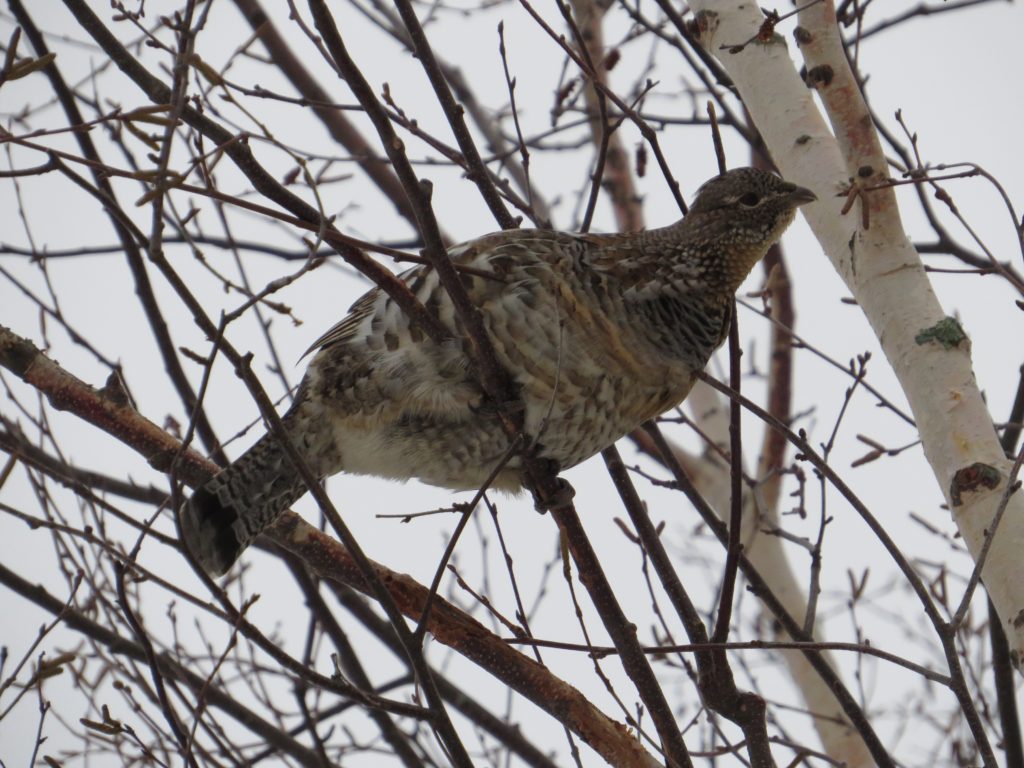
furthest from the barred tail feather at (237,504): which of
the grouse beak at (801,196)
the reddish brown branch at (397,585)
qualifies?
the grouse beak at (801,196)

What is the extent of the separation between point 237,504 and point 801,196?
201cm

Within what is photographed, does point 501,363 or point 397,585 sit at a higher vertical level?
point 501,363

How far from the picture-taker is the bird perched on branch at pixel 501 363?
11.7 feet

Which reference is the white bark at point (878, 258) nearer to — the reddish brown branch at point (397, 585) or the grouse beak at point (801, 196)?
the grouse beak at point (801, 196)

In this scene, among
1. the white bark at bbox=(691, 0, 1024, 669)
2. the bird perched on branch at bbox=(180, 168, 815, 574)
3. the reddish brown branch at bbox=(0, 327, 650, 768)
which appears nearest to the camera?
the white bark at bbox=(691, 0, 1024, 669)

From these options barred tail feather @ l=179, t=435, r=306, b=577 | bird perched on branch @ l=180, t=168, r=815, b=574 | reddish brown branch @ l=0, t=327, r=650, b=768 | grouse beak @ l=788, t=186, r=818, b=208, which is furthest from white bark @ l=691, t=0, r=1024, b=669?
barred tail feather @ l=179, t=435, r=306, b=577

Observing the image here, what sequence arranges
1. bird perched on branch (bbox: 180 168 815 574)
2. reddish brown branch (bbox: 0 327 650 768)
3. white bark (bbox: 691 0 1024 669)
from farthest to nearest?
bird perched on branch (bbox: 180 168 815 574) < reddish brown branch (bbox: 0 327 650 768) < white bark (bbox: 691 0 1024 669)

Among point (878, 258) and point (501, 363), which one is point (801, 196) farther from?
point (501, 363)

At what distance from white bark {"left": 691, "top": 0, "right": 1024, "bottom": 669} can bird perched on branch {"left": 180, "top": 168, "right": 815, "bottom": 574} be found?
0.20 m

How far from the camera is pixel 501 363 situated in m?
3.51

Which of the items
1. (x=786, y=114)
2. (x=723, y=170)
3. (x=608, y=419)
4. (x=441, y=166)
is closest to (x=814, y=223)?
(x=786, y=114)

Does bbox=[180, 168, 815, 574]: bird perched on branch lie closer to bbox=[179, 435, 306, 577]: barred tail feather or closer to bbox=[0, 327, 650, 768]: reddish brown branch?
bbox=[179, 435, 306, 577]: barred tail feather

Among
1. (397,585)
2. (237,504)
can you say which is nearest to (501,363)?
(397,585)

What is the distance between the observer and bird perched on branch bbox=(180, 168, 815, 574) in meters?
3.58
